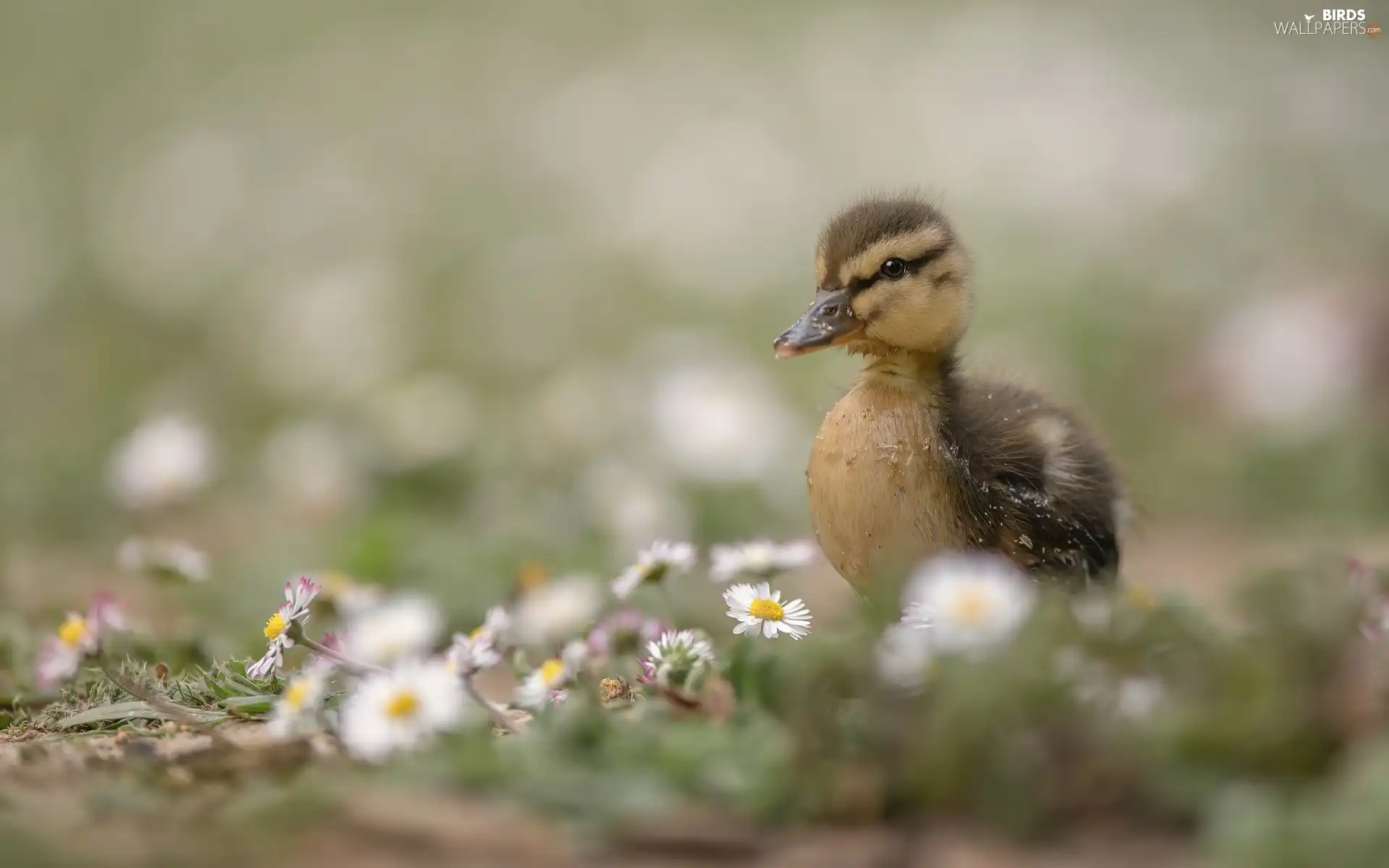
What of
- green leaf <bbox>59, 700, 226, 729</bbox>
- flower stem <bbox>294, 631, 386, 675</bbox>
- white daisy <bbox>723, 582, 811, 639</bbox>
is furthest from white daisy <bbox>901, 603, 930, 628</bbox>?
green leaf <bbox>59, 700, 226, 729</bbox>

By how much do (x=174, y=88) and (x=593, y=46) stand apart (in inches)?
140

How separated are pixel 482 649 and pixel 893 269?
4.52 ft

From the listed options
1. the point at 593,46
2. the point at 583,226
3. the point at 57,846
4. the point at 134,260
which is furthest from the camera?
the point at 593,46

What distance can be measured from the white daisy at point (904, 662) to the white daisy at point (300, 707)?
1087mm

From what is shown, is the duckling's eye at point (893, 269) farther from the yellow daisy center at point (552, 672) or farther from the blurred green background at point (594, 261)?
the yellow daisy center at point (552, 672)

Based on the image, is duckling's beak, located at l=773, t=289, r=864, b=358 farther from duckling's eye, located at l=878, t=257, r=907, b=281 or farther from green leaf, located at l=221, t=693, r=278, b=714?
green leaf, located at l=221, t=693, r=278, b=714

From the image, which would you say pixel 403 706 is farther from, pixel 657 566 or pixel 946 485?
pixel 946 485

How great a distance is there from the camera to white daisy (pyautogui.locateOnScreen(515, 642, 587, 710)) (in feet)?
9.89

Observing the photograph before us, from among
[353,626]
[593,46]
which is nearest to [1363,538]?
[353,626]

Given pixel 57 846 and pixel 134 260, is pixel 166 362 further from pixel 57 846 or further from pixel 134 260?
pixel 57 846

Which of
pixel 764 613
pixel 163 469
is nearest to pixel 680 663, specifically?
pixel 764 613

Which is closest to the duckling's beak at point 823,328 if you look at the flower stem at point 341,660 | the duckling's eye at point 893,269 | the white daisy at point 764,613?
the duckling's eye at point 893,269

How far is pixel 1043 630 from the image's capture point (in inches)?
97.8

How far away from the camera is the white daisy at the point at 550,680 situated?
301 cm
